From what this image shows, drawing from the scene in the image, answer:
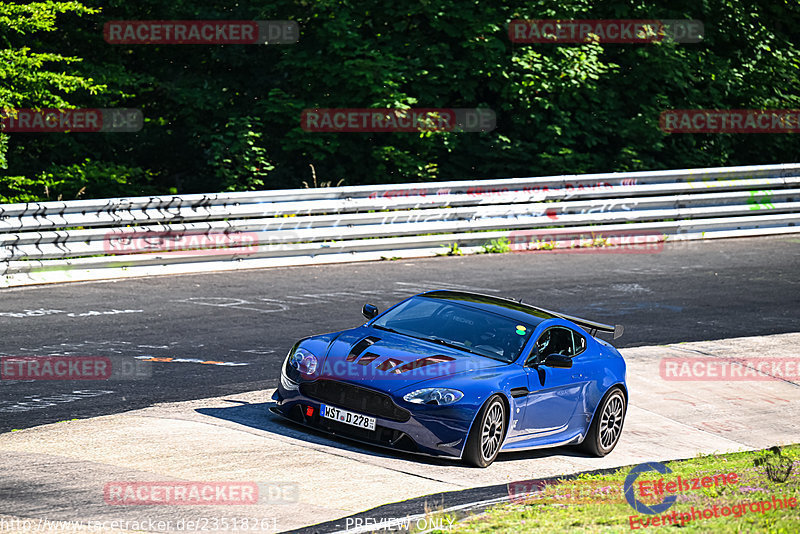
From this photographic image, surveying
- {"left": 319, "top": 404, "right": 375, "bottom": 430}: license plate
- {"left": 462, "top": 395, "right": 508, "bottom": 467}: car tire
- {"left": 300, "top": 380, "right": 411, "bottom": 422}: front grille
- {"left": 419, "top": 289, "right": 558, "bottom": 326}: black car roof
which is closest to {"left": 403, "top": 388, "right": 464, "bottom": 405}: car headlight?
{"left": 300, "top": 380, "right": 411, "bottom": 422}: front grille

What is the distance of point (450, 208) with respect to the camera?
64.0ft

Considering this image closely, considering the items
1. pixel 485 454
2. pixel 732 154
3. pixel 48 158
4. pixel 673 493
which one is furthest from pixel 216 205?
pixel 732 154

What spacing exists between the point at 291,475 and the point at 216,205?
963cm

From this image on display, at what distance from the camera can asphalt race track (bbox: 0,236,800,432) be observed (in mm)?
11148

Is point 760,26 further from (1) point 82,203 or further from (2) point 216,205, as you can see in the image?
(1) point 82,203

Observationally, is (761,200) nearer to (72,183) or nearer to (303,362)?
(72,183)

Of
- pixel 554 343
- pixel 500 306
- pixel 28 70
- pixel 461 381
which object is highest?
pixel 28 70

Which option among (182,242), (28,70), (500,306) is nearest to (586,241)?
(182,242)

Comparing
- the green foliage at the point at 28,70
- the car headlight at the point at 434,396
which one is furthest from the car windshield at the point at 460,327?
the green foliage at the point at 28,70

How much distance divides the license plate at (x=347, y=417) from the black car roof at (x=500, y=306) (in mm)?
1884

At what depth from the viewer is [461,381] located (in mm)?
9422

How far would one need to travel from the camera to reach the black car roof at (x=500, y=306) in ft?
34.9

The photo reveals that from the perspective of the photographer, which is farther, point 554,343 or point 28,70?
point 28,70

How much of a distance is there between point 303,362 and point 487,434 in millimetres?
1759
